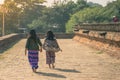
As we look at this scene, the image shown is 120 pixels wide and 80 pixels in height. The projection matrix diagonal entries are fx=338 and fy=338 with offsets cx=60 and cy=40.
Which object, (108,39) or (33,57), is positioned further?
(108,39)

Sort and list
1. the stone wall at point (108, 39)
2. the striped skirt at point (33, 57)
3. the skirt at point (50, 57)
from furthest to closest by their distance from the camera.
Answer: the stone wall at point (108, 39) < the skirt at point (50, 57) < the striped skirt at point (33, 57)

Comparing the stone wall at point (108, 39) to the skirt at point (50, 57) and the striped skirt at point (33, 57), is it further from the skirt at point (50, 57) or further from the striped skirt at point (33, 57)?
the striped skirt at point (33, 57)

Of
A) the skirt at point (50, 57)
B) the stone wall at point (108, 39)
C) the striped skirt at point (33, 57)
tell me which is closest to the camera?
the striped skirt at point (33, 57)

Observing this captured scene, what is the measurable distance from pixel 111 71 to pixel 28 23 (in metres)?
101

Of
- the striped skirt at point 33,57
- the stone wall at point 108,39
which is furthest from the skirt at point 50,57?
the stone wall at point 108,39

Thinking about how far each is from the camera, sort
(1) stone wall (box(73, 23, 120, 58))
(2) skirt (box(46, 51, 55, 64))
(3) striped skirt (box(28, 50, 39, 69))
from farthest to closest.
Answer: (1) stone wall (box(73, 23, 120, 58)) → (2) skirt (box(46, 51, 55, 64)) → (3) striped skirt (box(28, 50, 39, 69))

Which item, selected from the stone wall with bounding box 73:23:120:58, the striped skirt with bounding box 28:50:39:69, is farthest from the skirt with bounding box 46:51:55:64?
the stone wall with bounding box 73:23:120:58

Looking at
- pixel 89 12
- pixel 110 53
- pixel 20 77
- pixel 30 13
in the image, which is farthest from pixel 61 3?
pixel 20 77

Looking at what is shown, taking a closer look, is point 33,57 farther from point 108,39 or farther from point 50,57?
point 108,39

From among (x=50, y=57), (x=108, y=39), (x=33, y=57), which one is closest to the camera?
(x=33, y=57)

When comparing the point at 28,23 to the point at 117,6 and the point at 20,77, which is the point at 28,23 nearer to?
the point at 117,6

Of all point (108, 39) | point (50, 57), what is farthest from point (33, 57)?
point (108, 39)

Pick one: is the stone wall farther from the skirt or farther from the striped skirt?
the striped skirt

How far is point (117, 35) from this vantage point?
54.5 feet
